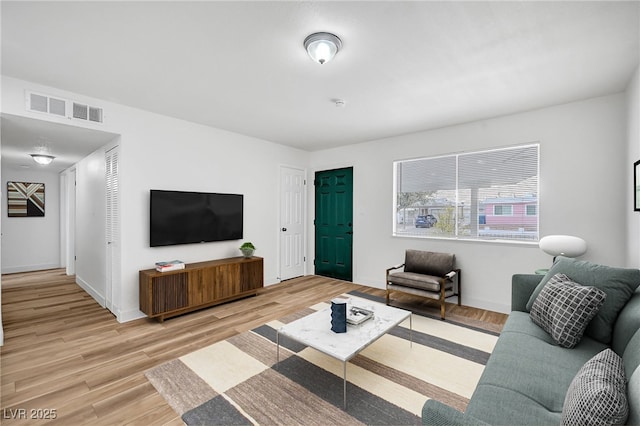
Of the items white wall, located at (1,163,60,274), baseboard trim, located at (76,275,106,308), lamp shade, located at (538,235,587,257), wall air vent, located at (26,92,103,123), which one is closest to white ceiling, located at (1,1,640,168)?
wall air vent, located at (26,92,103,123)

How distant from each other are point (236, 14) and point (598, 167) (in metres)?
3.90

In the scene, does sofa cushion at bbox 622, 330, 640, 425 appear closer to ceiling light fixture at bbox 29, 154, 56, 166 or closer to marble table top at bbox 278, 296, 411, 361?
marble table top at bbox 278, 296, 411, 361

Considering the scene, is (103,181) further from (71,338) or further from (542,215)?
(542,215)

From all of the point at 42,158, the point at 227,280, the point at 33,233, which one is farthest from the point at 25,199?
the point at 227,280

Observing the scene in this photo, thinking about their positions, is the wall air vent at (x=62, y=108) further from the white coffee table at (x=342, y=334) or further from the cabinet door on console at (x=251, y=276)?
the white coffee table at (x=342, y=334)

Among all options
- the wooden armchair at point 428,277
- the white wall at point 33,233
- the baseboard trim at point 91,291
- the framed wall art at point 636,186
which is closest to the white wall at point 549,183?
the wooden armchair at point 428,277

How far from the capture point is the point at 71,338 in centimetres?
297

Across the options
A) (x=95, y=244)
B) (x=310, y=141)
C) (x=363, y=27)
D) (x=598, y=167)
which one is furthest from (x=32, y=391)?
(x=598, y=167)

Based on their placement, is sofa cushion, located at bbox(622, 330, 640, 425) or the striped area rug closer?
sofa cushion, located at bbox(622, 330, 640, 425)

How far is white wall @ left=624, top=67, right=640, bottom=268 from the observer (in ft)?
8.29

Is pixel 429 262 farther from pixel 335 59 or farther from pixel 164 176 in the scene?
pixel 164 176

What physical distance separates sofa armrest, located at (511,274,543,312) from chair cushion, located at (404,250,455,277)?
135 centimetres

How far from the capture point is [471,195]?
4.01 meters

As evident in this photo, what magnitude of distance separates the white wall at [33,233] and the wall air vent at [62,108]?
4.14m
